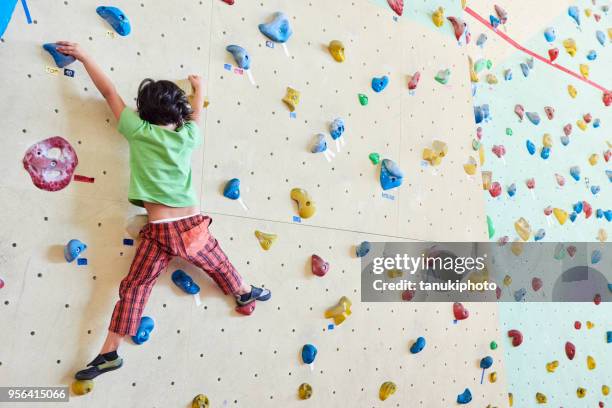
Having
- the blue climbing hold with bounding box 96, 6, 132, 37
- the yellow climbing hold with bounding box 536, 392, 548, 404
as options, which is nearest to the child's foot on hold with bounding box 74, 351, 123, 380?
the blue climbing hold with bounding box 96, 6, 132, 37

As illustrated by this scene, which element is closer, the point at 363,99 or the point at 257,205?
the point at 257,205

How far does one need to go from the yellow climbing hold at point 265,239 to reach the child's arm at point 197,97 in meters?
0.45

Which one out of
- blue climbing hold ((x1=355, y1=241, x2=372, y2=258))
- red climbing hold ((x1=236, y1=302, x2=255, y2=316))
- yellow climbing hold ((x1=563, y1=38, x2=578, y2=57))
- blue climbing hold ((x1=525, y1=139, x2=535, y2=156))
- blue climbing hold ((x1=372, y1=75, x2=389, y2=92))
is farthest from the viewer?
yellow climbing hold ((x1=563, y1=38, x2=578, y2=57))

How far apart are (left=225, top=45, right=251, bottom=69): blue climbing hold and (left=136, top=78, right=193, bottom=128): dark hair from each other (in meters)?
0.37

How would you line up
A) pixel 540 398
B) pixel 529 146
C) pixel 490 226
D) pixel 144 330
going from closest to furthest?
pixel 144 330, pixel 490 226, pixel 540 398, pixel 529 146

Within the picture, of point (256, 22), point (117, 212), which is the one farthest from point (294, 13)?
point (117, 212)

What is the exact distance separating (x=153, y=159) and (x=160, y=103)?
0.51 ft

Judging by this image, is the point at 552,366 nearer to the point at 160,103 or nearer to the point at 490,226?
the point at 490,226

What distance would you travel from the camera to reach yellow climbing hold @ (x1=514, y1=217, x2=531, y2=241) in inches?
112

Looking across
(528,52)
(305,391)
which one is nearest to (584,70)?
(528,52)

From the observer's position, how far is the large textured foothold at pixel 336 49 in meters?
2.11

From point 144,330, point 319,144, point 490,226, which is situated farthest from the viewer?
point 490,226

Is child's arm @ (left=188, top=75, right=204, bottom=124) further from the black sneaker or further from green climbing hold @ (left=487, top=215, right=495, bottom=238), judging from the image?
green climbing hold @ (left=487, top=215, right=495, bottom=238)

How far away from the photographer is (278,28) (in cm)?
196
